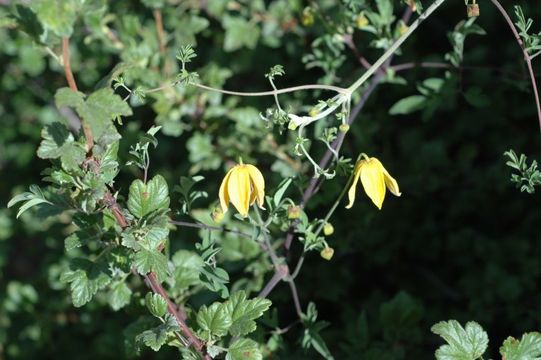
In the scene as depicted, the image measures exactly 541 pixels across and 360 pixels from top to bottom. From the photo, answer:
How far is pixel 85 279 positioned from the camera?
1.54 m

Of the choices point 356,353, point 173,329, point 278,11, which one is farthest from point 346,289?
point 173,329

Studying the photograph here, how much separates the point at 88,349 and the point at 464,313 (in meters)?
1.24

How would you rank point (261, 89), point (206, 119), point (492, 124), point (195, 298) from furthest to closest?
point (261, 89) → point (492, 124) → point (206, 119) → point (195, 298)

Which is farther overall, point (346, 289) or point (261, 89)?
point (261, 89)

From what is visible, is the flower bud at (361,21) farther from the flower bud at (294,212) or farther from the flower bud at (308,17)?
the flower bud at (294,212)

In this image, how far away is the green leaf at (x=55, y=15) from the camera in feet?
4.05

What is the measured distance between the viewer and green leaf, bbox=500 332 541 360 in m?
1.44

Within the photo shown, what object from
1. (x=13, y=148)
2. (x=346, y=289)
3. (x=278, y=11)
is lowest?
(x=13, y=148)

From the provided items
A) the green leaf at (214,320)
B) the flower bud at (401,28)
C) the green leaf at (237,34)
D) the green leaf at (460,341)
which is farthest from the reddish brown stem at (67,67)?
the green leaf at (237,34)

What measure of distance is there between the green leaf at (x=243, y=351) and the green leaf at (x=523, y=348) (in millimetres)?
451

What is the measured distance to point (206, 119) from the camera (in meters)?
2.24

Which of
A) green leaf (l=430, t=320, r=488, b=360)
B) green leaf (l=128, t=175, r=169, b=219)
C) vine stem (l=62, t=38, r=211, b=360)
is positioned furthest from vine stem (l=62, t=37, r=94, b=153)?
green leaf (l=430, t=320, r=488, b=360)

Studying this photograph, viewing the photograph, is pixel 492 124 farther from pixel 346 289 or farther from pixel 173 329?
pixel 173 329

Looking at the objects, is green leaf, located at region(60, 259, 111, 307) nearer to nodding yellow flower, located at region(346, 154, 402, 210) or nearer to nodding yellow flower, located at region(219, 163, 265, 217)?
nodding yellow flower, located at region(219, 163, 265, 217)
